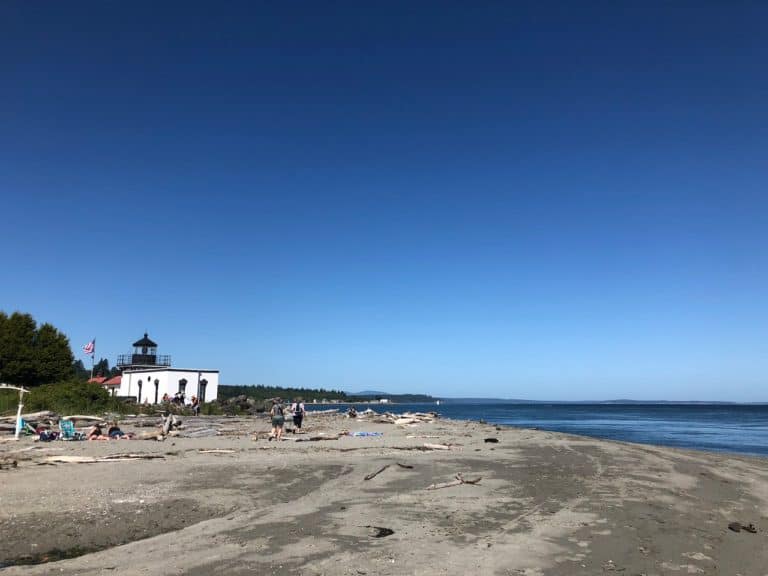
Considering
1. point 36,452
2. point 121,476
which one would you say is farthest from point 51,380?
point 121,476

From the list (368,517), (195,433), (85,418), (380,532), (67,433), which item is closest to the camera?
(380,532)

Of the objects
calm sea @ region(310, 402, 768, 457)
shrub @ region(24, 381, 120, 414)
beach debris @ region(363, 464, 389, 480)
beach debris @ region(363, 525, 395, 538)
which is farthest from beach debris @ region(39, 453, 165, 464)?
calm sea @ region(310, 402, 768, 457)

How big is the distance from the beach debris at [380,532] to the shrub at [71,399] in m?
34.0

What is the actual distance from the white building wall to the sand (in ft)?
126

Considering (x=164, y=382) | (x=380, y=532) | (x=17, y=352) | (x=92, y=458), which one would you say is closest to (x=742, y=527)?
(x=380, y=532)

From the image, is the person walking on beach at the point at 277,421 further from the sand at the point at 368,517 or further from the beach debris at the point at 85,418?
the beach debris at the point at 85,418

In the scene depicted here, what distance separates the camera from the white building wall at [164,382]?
5603 centimetres

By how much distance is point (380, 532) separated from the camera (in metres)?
9.10

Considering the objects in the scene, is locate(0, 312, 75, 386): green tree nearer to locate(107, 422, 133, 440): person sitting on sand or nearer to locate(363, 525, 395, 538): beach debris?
locate(107, 422, 133, 440): person sitting on sand

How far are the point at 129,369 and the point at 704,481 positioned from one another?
61.3 meters

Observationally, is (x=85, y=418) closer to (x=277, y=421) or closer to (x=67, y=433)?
(x=67, y=433)

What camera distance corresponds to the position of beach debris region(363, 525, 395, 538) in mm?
8914

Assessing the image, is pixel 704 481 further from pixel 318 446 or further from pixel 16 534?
pixel 16 534

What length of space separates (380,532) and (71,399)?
38800 millimetres
